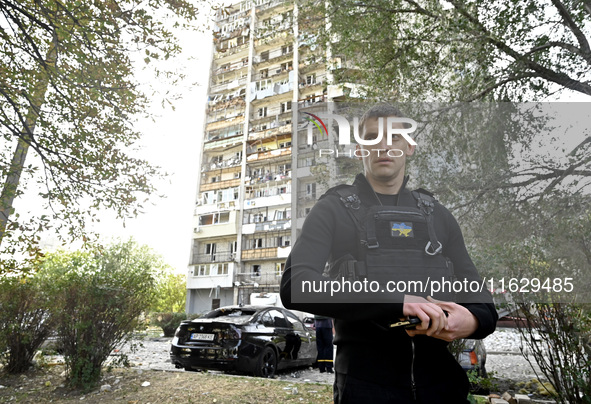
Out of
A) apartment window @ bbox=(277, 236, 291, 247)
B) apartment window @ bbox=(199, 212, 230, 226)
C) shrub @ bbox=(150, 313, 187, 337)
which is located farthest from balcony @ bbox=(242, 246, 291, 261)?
shrub @ bbox=(150, 313, 187, 337)

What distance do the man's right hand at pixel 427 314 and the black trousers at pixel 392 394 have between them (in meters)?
0.30

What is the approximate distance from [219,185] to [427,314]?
3486 cm

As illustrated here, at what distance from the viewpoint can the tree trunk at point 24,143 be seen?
5715 millimetres

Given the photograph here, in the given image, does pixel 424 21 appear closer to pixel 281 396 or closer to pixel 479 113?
pixel 479 113

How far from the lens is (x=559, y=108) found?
18.8ft

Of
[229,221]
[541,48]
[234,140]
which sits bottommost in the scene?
[541,48]

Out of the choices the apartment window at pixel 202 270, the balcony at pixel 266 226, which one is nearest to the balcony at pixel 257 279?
the apartment window at pixel 202 270

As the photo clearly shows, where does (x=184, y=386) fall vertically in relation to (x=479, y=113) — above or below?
below

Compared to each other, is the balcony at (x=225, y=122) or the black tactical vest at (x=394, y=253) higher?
the balcony at (x=225, y=122)

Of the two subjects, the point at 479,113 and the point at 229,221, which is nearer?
the point at 479,113

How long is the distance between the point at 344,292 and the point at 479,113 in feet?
17.5

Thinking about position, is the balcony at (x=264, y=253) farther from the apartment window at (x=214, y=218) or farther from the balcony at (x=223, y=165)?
the balcony at (x=223, y=165)

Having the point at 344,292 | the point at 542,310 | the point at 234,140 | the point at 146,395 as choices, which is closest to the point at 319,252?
the point at 344,292

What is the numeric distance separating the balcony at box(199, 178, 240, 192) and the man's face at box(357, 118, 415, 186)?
32708 mm
